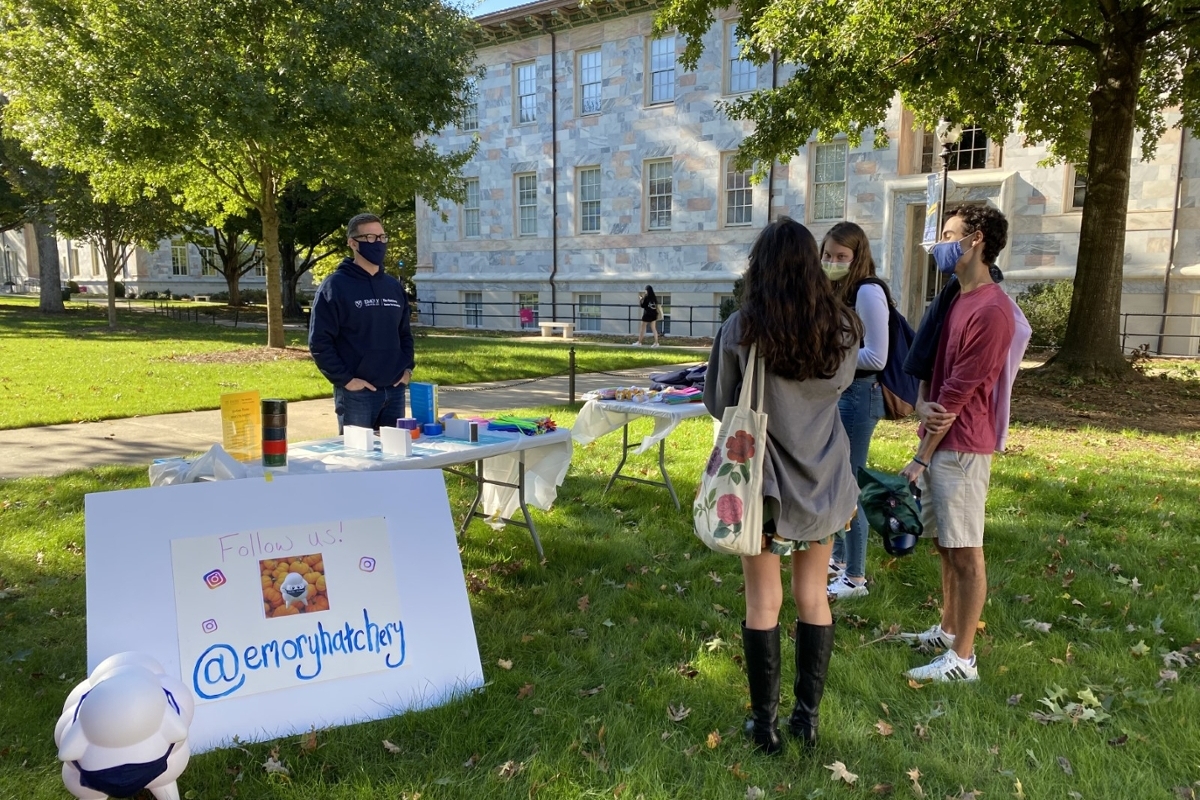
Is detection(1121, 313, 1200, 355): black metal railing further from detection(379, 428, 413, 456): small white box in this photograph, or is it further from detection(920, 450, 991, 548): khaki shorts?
detection(379, 428, 413, 456): small white box

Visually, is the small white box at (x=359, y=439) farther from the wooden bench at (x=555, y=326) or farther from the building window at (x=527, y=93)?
the building window at (x=527, y=93)

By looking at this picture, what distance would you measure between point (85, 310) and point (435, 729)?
36968 mm

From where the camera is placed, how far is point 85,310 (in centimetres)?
3331

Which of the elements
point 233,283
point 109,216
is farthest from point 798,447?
point 233,283

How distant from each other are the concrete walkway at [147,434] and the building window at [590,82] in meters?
18.0

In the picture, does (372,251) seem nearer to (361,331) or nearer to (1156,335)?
(361,331)

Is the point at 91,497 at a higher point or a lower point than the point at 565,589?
higher

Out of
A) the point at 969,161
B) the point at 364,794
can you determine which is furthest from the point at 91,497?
the point at 969,161

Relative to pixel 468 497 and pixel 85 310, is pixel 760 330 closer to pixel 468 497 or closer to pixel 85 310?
pixel 468 497

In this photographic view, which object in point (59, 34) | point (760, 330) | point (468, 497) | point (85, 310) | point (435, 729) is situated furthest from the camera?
point (85, 310)

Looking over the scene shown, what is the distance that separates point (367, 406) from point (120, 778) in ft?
9.72

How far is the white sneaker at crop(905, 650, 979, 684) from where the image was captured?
362 cm

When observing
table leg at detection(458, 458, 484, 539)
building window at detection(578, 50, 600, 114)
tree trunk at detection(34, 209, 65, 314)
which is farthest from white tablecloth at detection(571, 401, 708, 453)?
tree trunk at detection(34, 209, 65, 314)

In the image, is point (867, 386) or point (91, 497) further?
point (867, 386)
